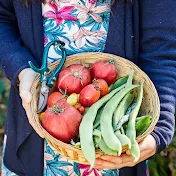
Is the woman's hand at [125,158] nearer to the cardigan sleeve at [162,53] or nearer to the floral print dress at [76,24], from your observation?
the cardigan sleeve at [162,53]

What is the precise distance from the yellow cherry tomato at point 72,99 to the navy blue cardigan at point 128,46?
0.69ft

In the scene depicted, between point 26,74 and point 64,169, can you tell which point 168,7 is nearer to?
point 26,74

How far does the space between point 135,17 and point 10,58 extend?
430 mm

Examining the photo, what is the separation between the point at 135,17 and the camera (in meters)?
1.61

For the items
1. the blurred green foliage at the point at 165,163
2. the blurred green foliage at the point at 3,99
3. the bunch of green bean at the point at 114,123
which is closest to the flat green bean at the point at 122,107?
the bunch of green bean at the point at 114,123

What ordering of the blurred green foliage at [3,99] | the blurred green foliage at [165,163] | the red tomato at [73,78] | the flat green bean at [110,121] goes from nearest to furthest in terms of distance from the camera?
the flat green bean at [110,121] < the red tomato at [73,78] < the blurred green foliage at [165,163] < the blurred green foliage at [3,99]

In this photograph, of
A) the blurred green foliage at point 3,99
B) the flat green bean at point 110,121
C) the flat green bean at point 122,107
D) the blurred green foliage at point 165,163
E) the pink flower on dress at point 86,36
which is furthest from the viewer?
the blurred green foliage at point 3,99

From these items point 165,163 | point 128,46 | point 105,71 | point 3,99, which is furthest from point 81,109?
point 3,99

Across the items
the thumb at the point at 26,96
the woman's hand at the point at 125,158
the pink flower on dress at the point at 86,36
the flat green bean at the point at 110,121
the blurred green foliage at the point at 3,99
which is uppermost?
the pink flower on dress at the point at 86,36

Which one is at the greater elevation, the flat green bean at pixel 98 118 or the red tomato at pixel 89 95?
the red tomato at pixel 89 95

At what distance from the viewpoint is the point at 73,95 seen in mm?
1521

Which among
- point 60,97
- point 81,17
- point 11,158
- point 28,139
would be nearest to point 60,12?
point 81,17

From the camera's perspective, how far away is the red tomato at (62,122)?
1.39 m

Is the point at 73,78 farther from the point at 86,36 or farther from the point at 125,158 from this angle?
the point at 125,158
